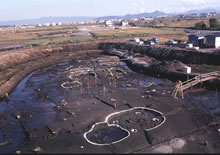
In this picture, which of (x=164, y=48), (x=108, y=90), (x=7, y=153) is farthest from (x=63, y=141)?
(x=164, y=48)

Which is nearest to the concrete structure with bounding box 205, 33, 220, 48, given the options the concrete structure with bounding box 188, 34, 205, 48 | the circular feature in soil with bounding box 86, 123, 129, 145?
the concrete structure with bounding box 188, 34, 205, 48

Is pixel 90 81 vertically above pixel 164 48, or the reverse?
pixel 164 48

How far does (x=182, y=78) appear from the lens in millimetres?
35219

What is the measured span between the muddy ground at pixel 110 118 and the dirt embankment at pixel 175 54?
36.2ft

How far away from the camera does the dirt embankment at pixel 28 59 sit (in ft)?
130

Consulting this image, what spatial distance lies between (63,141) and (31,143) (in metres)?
3.04

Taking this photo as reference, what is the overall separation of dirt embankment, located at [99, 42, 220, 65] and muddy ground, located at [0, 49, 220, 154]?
11030 millimetres

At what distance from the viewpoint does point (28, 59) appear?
57.2 m

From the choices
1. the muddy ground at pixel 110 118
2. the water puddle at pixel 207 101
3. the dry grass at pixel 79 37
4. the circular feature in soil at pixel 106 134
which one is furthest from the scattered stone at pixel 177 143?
the dry grass at pixel 79 37

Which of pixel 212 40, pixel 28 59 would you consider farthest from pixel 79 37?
pixel 212 40

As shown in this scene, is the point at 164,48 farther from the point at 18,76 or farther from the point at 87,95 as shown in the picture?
the point at 18,76

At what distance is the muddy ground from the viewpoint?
18.6 m

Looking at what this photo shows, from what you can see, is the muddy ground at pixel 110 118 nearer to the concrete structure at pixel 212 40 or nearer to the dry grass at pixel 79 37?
the concrete structure at pixel 212 40

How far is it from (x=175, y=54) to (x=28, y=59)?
3939cm
